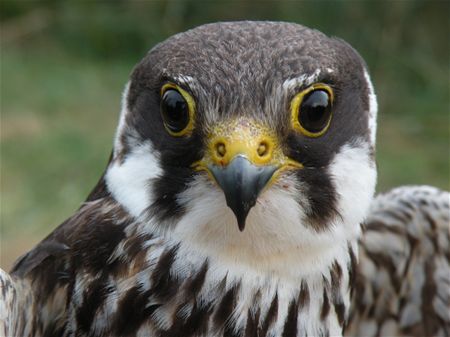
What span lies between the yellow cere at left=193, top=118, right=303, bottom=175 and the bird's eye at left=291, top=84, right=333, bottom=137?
92mm

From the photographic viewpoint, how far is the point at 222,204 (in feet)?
7.48

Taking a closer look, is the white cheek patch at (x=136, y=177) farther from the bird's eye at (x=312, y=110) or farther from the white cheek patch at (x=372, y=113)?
the white cheek patch at (x=372, y=113)

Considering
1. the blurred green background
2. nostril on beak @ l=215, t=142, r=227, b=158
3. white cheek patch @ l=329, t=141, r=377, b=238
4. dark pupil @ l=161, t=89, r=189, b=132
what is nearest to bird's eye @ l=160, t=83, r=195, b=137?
dark pupil @ l=161, t=89, r=189, b=132

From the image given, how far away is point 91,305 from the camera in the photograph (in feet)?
8.05

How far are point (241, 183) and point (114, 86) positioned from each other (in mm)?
8033

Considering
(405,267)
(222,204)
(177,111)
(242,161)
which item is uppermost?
(177,111)

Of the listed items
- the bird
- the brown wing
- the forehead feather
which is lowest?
the brown wing

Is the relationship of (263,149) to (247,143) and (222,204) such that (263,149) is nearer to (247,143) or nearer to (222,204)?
(247,143)

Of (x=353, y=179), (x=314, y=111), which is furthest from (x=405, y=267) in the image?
(x=314, y=111)

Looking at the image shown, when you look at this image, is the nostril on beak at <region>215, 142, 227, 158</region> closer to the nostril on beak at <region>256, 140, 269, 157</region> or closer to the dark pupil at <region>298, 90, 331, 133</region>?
the nostril on beak at <region>256, 140, 269, 157</region>

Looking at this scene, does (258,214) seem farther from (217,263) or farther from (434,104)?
(434,104)

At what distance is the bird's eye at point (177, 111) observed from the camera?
7.43 ft

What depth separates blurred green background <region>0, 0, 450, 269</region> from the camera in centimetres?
802

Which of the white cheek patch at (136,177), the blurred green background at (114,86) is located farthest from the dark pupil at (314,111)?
the blurred green background at (114,86)
